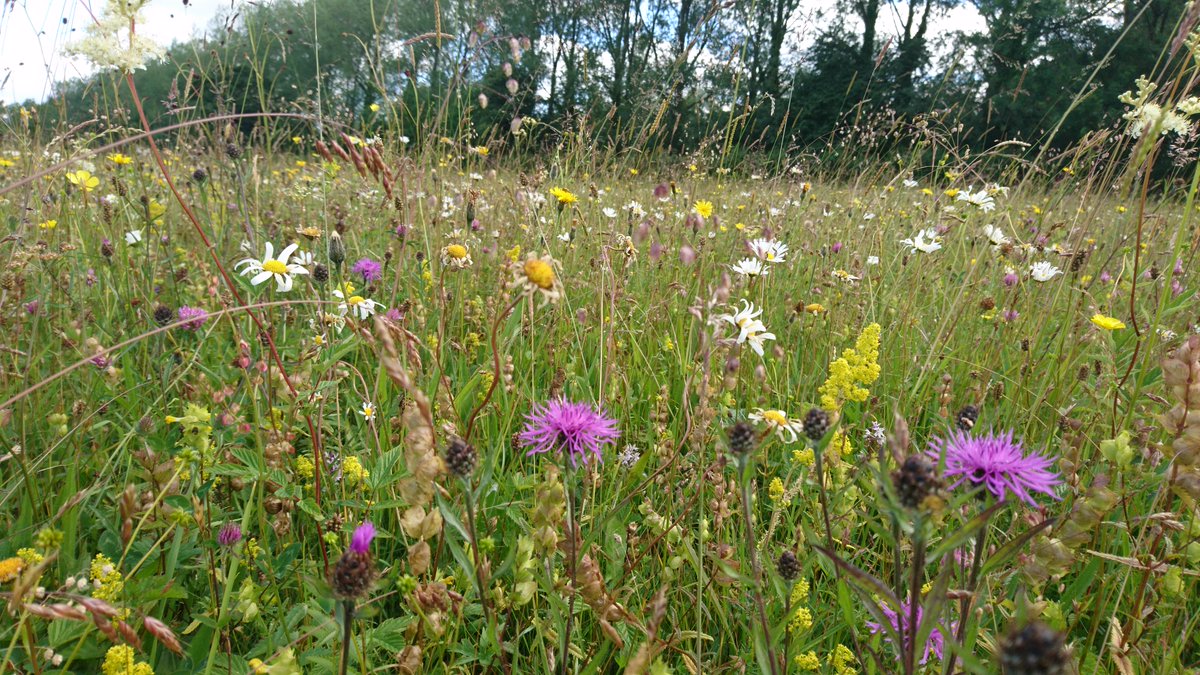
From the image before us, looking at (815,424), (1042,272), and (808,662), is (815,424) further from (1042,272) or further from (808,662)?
(1042,272)

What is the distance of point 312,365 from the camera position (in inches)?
50.6

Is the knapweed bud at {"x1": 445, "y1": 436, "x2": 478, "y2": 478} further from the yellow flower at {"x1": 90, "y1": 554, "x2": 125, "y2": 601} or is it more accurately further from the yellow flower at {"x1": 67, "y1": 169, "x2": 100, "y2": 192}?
the yellow flower at {"x1": 67, "y1": 169, "x2": 100, "y2": 192}

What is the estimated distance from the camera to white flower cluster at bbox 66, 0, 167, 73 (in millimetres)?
1021

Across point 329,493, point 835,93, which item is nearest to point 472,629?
point 329,493

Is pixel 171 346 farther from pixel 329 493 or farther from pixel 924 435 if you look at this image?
pixel 924 435

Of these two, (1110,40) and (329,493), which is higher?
(1110,40)

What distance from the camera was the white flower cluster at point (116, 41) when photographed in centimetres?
102

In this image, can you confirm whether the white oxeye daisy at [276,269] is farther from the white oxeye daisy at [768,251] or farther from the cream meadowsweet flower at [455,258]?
the white oxeye daisy at [768,251]

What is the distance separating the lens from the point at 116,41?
1.03 meters

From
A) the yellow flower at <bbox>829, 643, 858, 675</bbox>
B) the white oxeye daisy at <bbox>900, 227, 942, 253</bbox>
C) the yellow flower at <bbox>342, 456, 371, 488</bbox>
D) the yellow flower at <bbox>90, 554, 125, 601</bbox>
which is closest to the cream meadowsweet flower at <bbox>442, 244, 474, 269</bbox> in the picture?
the yellow flower at <bbox>342, 456, 371, 488</bbox>

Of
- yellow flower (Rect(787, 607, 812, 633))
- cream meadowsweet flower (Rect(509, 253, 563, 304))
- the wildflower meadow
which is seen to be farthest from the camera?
yellow flower (Rect(787, 607, 812, 633))

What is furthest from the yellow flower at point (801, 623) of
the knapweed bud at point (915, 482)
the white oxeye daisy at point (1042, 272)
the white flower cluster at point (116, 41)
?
the white oxeye daisy at point (1042, 272)

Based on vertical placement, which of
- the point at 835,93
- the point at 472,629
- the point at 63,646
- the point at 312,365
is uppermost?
the point at 835,93

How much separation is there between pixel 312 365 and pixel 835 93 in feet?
40.5
